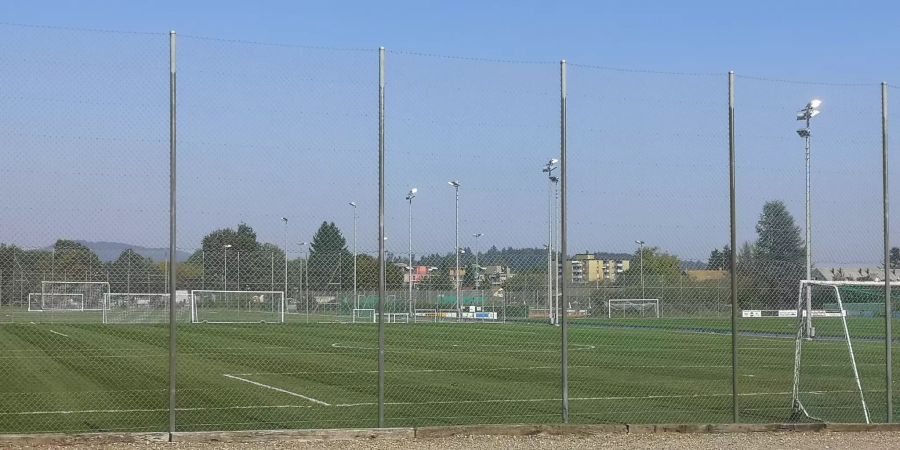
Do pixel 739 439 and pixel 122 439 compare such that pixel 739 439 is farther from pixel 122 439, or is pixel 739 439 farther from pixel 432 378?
pixel 432 378

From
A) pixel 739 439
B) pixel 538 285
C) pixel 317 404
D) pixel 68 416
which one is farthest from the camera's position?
pixel 538 285

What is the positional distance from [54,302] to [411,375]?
798 centimetres

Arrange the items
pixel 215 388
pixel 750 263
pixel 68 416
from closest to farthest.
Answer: pixel 68 416
pixel 750 263
pixel 215 388

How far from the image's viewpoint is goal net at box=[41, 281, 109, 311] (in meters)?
20.2

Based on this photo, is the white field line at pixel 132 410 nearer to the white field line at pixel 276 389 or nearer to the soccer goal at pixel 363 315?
the white field line at pixel 276 389

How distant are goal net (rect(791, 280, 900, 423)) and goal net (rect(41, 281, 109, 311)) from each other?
11587 millimetres

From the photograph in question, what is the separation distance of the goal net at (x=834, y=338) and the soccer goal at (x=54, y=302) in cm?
1246

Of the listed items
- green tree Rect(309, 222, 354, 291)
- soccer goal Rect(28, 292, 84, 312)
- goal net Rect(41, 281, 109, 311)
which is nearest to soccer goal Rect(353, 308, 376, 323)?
green tree Rect(309, 222, 354, 291)

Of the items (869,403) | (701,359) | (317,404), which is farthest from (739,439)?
(701,359)

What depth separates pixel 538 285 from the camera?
23.0 meters

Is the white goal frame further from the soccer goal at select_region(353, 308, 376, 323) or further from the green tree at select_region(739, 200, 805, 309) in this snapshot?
the green tree at select_region(739, 200, 805, 309)

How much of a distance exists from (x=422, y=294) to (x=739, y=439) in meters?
5.59

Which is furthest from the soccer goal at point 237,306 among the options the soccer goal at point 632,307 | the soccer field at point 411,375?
the soccer goal at point 632,307

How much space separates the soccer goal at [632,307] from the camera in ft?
93.1
